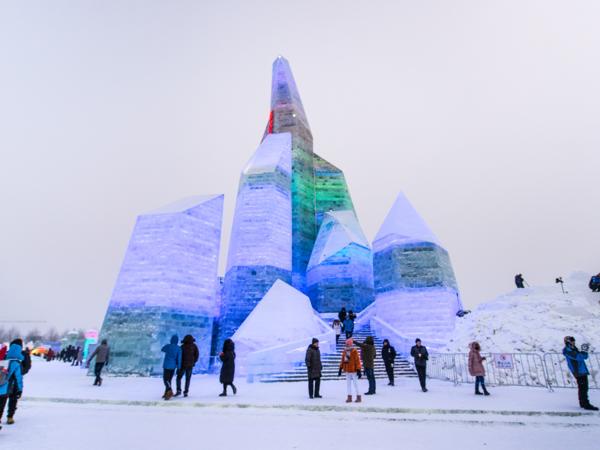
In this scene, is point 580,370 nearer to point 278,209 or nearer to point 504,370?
point 504,370

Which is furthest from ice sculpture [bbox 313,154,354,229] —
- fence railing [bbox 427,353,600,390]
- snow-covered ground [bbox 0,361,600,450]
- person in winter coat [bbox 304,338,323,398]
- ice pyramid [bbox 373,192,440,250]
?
snow-covered ground [bbox 0,361,600,450]

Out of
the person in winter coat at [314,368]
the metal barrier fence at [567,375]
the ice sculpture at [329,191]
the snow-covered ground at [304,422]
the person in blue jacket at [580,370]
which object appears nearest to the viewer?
the snow-covered ground at [304,422]

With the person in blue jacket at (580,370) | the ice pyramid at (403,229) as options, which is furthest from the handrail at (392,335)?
A: the person in blue jacket at (580,370)

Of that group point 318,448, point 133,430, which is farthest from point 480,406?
point 133,430

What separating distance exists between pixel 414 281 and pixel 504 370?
7206 mm

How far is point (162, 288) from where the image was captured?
56.2ft

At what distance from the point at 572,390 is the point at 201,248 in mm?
16556

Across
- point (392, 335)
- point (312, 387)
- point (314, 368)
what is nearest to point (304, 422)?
point (312, 387)

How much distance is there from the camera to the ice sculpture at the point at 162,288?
16.2 m

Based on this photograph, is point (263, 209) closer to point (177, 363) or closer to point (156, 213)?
point (156, 213)

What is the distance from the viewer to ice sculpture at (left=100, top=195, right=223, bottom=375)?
16219 millimetres

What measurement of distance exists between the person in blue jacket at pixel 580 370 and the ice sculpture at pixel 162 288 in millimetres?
15372

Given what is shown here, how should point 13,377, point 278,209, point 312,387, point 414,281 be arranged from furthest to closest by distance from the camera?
point 278,209
point 414,281
point 312,387
point 13,377

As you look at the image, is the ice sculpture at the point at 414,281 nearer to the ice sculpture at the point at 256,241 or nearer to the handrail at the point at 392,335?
the handrail at the point at 392,335
